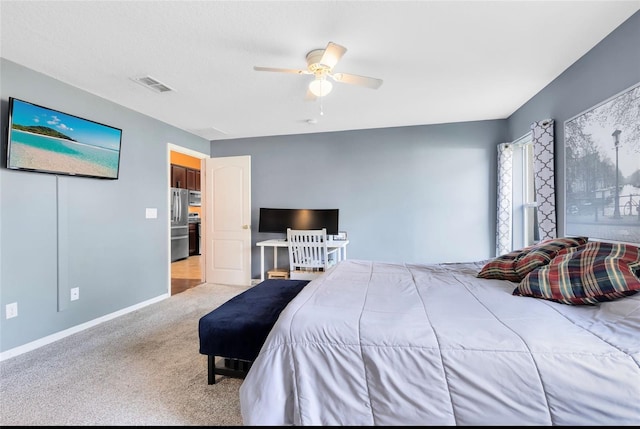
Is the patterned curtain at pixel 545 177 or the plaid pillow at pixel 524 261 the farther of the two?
the patterned curtain at pixel 545 177

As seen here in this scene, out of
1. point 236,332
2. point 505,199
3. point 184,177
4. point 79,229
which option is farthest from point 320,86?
point 184,177

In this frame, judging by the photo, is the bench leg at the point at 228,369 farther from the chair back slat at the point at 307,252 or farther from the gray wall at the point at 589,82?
the gray wall at the point at 589,82

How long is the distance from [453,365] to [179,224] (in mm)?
6711

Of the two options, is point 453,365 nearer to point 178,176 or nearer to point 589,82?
point 589,82

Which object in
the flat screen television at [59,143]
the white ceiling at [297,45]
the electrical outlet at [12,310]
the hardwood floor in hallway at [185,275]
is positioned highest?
the white ceiling at [297,45]

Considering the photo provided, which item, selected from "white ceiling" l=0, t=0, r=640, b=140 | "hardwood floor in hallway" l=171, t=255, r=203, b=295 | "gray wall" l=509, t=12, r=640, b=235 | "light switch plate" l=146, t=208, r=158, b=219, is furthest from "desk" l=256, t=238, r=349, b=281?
"gray wall" l=509, t=12, r=640, b=235

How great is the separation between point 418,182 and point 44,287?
4.27 m

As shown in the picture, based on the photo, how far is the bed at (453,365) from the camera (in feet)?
3.16

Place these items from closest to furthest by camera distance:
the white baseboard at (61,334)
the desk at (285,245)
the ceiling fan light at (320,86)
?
the ceiling fan light at (320,86) → the white baseboard at (61,334) → the desk at (285,245)

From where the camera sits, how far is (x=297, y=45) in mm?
1979

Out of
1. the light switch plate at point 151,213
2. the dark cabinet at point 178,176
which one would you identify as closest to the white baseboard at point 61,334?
the light switch plate at point 151,213

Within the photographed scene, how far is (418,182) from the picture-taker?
3.91 m

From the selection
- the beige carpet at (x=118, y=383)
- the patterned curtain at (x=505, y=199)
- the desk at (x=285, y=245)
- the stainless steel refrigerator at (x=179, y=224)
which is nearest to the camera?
the beige carpet at (x=118, y=383)

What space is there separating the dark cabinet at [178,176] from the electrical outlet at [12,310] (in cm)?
455
